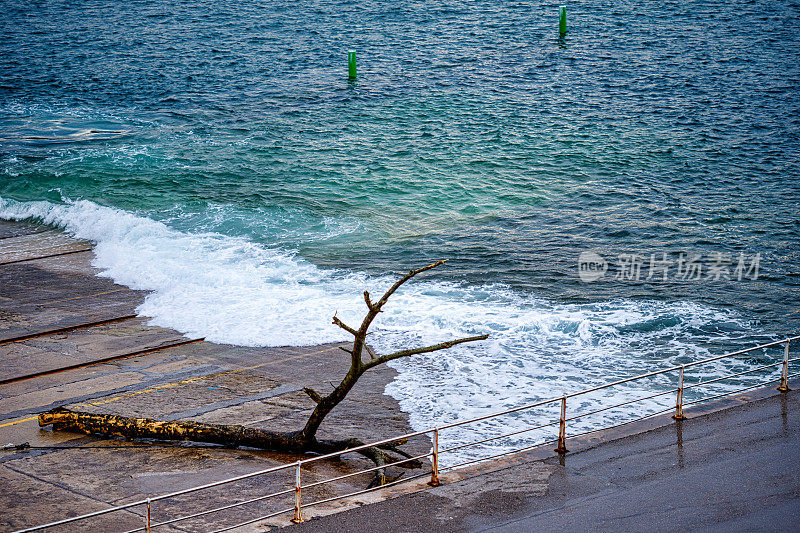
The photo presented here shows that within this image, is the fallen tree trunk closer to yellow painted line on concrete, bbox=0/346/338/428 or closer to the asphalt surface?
yellow painted line on concrete, bbox=0/346/338/428

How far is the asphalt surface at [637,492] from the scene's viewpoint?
9.36 metres

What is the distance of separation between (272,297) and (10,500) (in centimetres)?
1209

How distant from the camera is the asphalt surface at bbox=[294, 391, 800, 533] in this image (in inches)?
368

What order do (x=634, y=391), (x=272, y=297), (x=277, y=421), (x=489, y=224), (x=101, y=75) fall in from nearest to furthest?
(x=277, y=421) → (x=634, y=391) → (x=272, y=297) → (x=489, y=224) → (x=101, y=75)

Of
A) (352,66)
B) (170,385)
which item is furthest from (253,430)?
(352,66)

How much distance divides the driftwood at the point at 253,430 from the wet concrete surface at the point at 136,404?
0.58ft

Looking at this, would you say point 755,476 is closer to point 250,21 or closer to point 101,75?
point 101,75

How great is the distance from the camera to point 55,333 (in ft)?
65.5

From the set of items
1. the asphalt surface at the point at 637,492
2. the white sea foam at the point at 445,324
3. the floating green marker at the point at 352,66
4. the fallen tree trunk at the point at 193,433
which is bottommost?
the white sea foam at the point at 445,324

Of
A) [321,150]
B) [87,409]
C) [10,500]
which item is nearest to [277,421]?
[87,409]

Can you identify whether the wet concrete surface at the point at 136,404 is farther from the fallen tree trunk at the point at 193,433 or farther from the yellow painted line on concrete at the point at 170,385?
the fallen tree trunk at the point at 193,433

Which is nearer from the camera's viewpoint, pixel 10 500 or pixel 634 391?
pixel 10 500

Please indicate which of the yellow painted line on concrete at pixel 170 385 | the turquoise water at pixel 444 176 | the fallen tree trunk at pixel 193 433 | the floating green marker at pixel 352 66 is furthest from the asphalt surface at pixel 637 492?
the floating green marker at pixel 352 66

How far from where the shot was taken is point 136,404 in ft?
51.5
